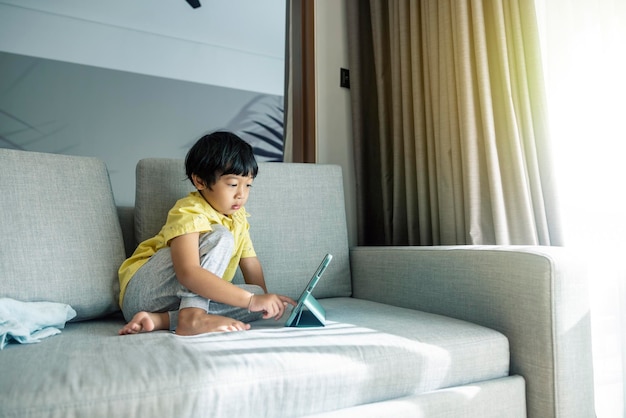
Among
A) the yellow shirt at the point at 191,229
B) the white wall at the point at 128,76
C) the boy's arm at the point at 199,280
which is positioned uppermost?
the white wall at the point at 128,76

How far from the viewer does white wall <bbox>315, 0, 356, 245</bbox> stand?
7.64ft

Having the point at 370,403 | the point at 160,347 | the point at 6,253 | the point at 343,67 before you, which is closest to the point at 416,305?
the point at 370,403

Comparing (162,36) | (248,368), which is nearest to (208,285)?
(248,368)

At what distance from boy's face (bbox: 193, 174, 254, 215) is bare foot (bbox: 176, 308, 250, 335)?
338 millimetres

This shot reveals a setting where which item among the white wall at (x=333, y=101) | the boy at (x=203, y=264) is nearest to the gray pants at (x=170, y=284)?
the boy at (x=203, y=264)

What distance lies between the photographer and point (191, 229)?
4.07ft

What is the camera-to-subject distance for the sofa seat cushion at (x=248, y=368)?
2.51ft

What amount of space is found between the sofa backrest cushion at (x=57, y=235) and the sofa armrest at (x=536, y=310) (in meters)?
0.94

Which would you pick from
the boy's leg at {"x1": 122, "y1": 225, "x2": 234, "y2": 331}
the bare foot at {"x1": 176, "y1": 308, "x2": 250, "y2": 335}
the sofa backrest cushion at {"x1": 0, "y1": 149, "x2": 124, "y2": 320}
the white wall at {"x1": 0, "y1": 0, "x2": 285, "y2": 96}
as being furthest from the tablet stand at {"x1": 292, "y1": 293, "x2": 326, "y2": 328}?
the white wall at {"x1": 0, "y1": 0, "x2": 285, "y2": 96}

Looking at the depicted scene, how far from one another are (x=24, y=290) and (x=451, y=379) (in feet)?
3.36

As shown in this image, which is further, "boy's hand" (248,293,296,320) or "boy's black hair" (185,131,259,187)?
"boy's black hair" (185,131,259,187)

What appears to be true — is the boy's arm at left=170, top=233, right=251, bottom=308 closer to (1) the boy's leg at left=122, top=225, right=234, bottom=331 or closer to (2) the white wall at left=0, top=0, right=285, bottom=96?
(1) the boy's leg at left=122, top=225, right=234, bottom=331

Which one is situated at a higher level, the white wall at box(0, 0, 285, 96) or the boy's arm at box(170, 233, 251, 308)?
the white wall at box(0, 0, 285, 96)

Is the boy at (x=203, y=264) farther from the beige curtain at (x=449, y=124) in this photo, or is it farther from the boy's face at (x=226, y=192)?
the beige curtain at (x=449, y=124)
